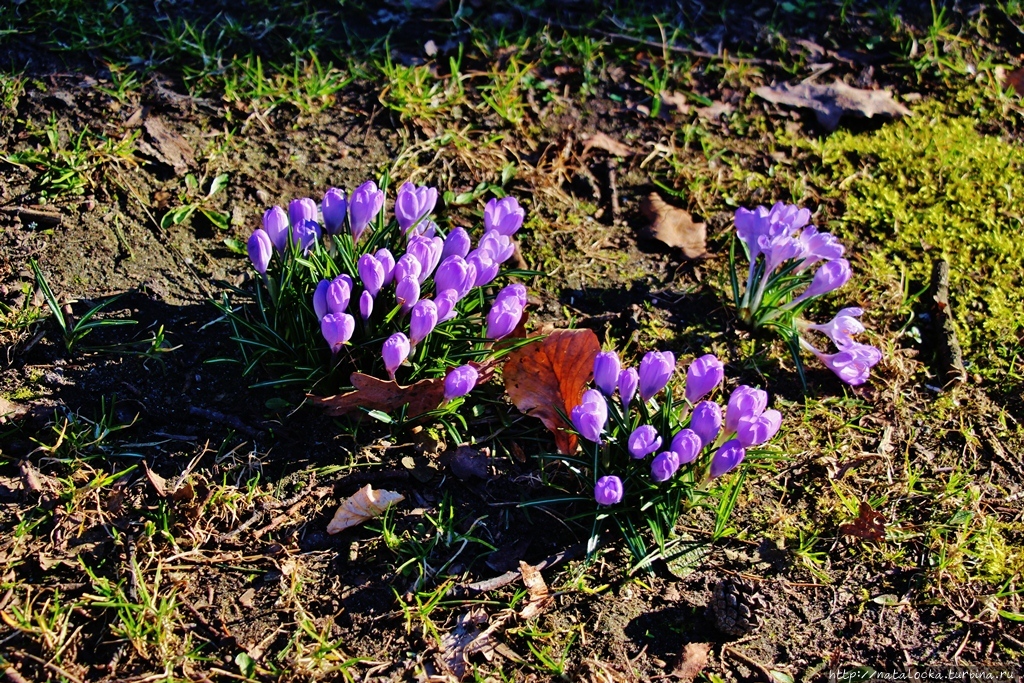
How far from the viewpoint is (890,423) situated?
119 inches

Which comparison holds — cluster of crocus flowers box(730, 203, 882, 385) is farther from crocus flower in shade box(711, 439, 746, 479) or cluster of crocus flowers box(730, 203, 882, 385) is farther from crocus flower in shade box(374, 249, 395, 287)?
crocus flower in shade box(374, 249, 395, 287)

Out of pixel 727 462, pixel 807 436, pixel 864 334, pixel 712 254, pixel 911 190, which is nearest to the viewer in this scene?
pixel 727 462

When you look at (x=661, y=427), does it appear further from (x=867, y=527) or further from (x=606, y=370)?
(x=867, y=527)

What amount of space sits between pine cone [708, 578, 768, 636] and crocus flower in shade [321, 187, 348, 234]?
156 cm

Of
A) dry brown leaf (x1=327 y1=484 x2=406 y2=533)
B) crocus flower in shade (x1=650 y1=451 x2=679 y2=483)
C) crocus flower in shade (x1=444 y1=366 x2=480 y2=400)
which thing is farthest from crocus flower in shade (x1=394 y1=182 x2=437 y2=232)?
crocus flower in shade (x1=650 y1=451 x2=679 y2=483)

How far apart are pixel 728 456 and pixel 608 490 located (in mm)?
350

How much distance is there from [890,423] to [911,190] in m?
1.24

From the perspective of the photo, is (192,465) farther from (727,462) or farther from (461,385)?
(727,462)

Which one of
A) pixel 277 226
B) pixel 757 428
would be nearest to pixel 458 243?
pixel 277 226

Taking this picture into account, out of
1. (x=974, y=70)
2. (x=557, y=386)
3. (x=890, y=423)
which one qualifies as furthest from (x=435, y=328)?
(x=974, y=70)

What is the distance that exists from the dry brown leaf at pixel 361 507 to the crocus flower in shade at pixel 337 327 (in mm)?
432

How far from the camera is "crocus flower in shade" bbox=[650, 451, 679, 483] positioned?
239cm

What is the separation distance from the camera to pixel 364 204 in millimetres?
2742

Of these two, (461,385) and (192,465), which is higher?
(461,385)
